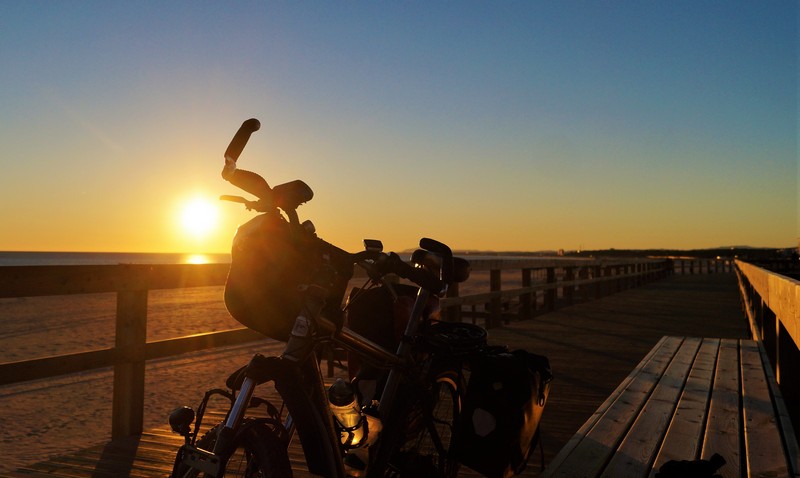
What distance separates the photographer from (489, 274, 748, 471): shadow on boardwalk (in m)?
5.08

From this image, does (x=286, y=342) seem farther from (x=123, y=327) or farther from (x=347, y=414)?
(x=123, y=327)

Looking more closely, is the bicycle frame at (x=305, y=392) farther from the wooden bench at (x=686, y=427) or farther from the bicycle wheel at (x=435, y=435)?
the wooden bench at (x=686, y=427)

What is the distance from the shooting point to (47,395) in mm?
9867

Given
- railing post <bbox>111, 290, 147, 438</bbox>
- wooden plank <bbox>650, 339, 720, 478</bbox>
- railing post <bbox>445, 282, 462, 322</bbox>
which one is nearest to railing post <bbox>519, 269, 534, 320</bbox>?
railing post <bbox>445, 282, 462, 322</bbox>

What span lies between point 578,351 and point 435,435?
5762 millimetres

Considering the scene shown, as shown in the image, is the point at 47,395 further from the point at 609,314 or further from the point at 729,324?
the point at 729,324

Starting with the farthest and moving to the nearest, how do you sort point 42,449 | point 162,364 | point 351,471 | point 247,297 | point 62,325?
point 62,325, point 162,364, point 42,449, point 351,471, point 247,297

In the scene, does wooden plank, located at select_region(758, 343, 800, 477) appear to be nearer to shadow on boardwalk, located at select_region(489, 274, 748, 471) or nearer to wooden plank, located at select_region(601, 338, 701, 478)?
wooden plank, located at select_region(601, 338, 701, 478)

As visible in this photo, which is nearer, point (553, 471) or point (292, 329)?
point (292, 329)

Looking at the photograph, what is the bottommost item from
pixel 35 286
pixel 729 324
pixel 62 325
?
pixel 62 325

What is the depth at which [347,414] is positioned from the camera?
228cm

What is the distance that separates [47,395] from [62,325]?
1122 centimetres

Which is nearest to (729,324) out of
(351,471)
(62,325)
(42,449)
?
(42,449)

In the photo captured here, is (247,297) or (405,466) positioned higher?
(247,297)
